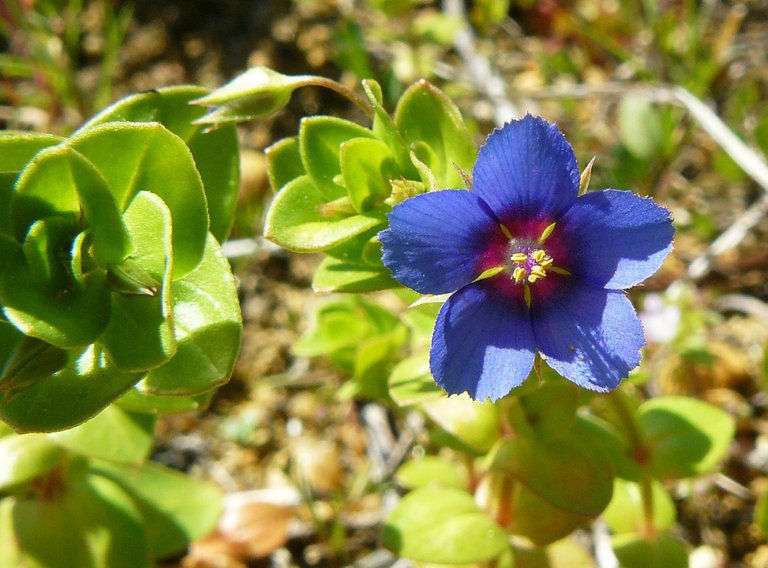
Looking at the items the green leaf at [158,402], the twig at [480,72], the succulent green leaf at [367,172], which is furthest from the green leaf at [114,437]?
the twig at [480,72]

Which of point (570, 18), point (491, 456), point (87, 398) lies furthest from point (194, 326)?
point (570, 18)

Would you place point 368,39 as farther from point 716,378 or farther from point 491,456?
point 491,456

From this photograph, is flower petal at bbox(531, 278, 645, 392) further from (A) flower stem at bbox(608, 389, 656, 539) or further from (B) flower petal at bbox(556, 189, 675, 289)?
(A) flower stem at bbox(608, 389, 656, 539)

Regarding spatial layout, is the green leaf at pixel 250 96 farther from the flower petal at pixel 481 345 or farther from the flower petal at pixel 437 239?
the flower petal at pixel 481 345

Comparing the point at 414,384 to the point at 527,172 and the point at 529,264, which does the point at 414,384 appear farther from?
the point at 527,172

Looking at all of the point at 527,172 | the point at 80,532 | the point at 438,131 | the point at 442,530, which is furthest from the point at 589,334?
the point at 80,532

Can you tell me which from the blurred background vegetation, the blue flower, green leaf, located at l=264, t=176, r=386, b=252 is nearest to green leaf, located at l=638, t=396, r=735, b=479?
the blurred background vegetation
